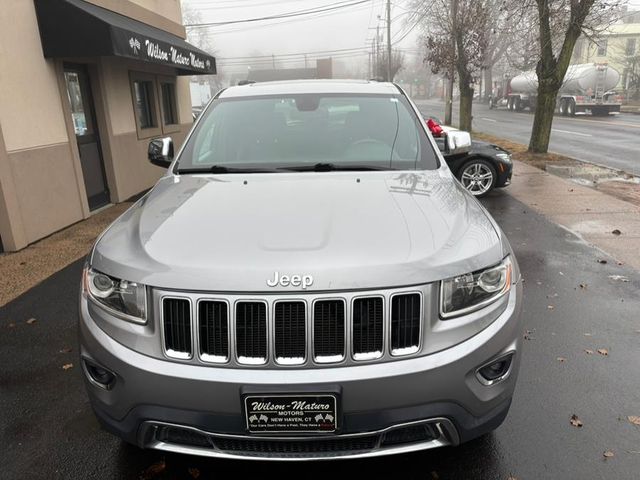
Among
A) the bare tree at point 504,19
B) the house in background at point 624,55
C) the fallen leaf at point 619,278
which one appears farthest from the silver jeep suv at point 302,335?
the house in background at point 624,55

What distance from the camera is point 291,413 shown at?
1990mm

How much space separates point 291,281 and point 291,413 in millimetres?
505

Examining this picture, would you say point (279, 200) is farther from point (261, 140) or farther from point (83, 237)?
point (83, 237)

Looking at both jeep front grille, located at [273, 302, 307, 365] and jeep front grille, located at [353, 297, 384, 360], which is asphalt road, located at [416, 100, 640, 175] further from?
jeep front grille, located at [273, 302, 307, 365]

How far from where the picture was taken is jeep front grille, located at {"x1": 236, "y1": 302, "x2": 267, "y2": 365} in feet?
6.64

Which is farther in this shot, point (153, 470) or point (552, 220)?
point (552, 220)

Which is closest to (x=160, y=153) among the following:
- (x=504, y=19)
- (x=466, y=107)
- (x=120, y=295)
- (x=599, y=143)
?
(x=120, y=295)

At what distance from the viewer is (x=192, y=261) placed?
212cm

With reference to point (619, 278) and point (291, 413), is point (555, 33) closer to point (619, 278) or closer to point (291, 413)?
point (619, 278)

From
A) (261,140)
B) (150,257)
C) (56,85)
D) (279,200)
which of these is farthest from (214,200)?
(56,85)

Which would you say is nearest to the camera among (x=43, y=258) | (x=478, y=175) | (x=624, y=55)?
(x=43, y=258)

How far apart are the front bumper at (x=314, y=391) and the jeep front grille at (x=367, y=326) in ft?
0.20

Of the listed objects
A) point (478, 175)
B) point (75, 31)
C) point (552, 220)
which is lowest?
point (552, 220)

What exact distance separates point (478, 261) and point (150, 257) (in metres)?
1.39
